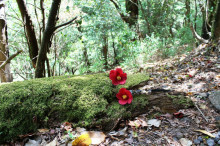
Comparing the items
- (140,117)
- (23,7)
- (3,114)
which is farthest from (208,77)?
(23,7)

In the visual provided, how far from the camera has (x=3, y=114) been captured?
56.7 inches

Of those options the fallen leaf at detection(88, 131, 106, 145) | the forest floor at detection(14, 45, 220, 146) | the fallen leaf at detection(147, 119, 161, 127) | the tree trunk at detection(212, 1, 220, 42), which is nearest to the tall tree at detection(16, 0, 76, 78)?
the forest floor at detection(14, 45, 220, 146)

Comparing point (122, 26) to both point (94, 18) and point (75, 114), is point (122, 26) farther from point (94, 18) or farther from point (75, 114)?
point (75, 114)

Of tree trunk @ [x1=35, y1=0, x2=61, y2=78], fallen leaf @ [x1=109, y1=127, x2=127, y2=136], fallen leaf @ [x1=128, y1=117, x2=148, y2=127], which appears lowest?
fallen leaf @ [x1=109, y1=127, x2=127, y2=136]

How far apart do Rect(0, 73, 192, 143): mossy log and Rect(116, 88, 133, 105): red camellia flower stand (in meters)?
0.06

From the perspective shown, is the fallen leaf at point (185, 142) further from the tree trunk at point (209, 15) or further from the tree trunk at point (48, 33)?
the tree trunk at point (209, 15)

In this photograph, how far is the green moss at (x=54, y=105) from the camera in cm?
145

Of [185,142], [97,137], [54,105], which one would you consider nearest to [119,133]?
[97,137]

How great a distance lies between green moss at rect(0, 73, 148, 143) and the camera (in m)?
1.45

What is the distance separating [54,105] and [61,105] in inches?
3.0

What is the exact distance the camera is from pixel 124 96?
5.39 ft

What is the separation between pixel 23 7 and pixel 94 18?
113 inches

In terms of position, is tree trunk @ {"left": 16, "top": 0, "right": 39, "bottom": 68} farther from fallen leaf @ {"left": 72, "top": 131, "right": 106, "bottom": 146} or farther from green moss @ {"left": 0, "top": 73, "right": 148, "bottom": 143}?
fallen leaf @ {"left": 72, "top": 131, "right": 106, "bottom": 146}

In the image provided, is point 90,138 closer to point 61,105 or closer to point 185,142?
point 61,105
